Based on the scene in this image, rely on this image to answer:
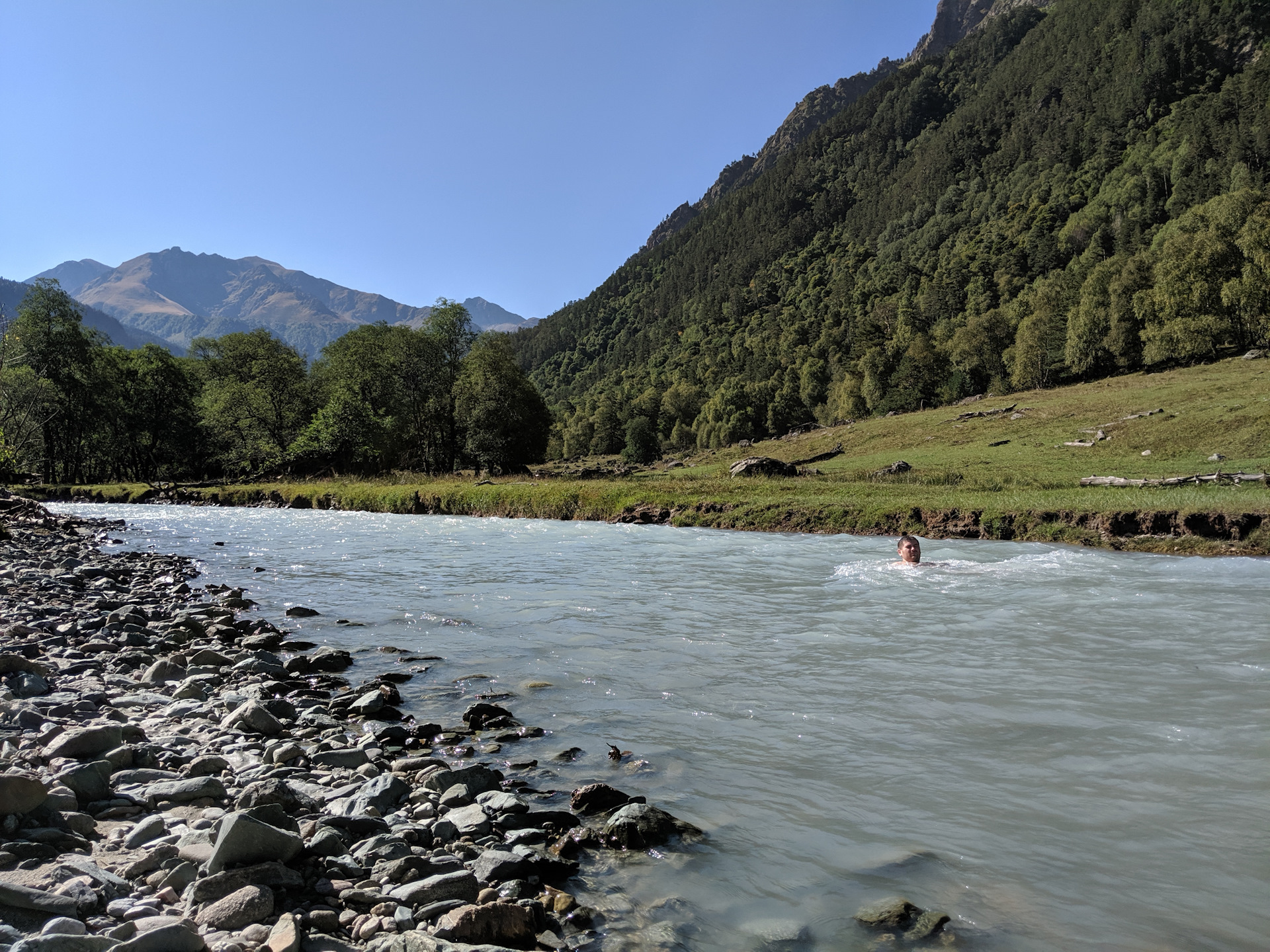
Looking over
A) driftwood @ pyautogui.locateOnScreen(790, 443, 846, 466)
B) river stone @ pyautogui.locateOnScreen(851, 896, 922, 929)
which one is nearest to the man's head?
river stone @ pyautogui.locateOnScreen(851, 896, 922, 929)

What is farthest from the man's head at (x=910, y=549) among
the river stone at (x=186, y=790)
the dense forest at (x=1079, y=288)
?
the dense forest at (x=1079, y=288)

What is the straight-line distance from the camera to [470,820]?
4680mm

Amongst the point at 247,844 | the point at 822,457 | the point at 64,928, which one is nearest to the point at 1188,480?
the point at 247,844

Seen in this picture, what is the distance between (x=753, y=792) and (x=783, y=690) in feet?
8.73

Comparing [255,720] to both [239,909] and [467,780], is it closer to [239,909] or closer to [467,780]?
[467,780]

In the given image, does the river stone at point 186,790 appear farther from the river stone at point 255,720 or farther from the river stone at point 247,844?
the river stone at point 255,720

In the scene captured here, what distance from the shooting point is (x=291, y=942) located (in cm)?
313

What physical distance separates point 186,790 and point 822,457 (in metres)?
61.3

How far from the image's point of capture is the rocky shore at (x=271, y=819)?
3.38 metres

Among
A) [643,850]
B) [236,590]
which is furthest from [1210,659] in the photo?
[236,590]

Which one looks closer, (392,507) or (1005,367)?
(392,507)

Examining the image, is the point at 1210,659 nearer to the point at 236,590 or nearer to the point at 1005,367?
the point at 236,590

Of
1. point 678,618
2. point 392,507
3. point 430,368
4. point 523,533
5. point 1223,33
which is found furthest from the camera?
point 1223,33

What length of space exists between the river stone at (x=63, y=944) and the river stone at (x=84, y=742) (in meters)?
3.32
